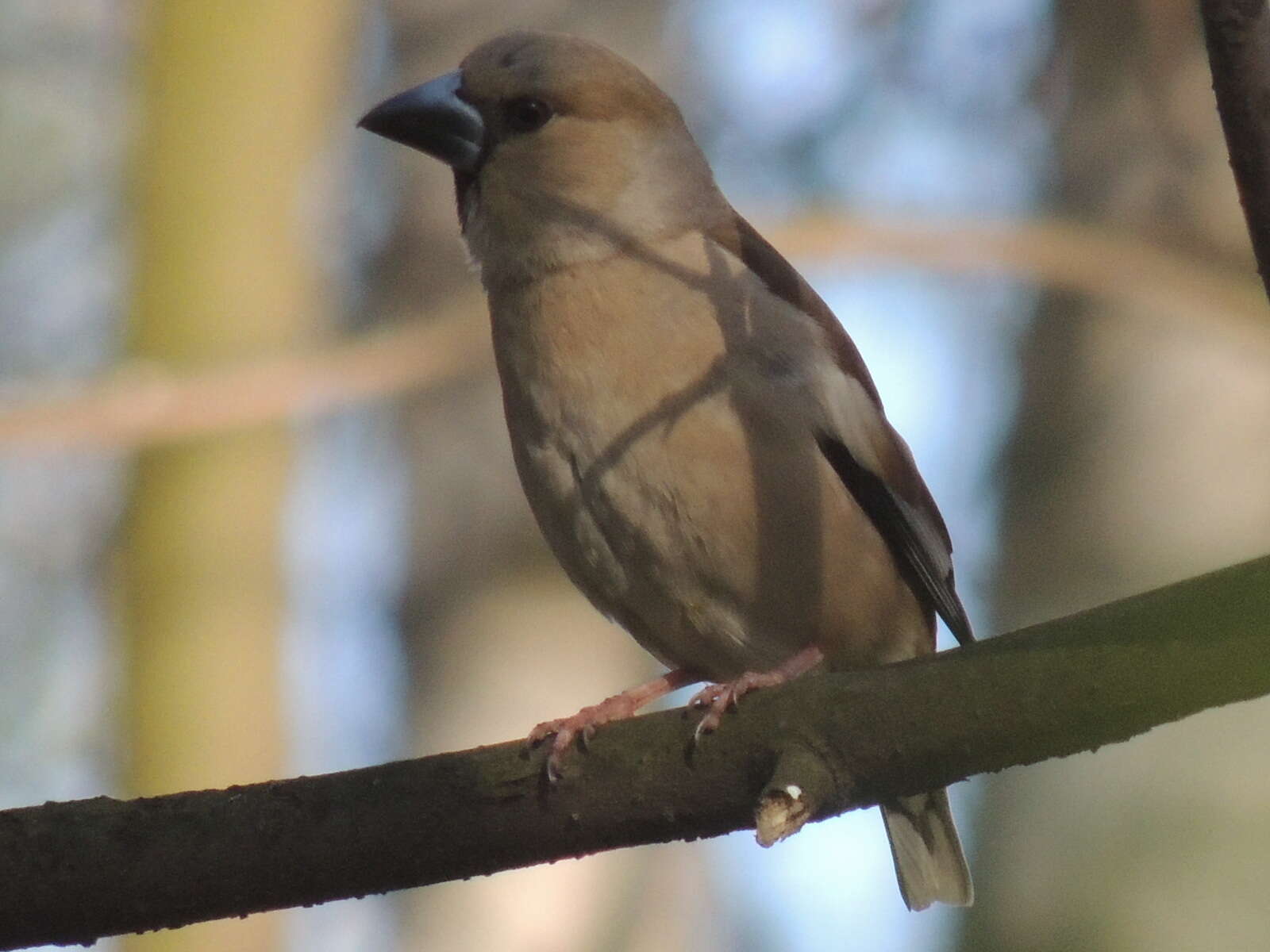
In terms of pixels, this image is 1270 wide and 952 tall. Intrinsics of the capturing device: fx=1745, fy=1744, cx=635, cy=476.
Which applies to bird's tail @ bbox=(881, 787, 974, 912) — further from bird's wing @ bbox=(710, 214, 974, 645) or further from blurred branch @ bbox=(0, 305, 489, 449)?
blurred branch @ bbox=(0, 305, 489, 449)

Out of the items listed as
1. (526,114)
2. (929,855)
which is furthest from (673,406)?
(929,855)

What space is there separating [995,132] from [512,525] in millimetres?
2631

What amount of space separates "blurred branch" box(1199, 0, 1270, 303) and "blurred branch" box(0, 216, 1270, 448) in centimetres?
353

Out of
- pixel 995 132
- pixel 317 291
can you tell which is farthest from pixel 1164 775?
pixel 317 291

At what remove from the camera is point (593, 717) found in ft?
11.0

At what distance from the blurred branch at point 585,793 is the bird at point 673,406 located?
1.58 ft

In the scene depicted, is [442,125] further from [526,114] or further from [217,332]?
[217,332]

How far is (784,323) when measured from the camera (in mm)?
3947

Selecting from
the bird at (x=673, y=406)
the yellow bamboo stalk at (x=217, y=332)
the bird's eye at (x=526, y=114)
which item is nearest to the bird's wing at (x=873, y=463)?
the bird at (x=673, y=406)

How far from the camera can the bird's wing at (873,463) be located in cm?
404

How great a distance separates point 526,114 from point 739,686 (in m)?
1.81

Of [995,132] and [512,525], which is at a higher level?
[995,132]

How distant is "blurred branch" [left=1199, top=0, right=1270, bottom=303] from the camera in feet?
6.59

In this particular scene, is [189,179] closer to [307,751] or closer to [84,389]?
[84,389]
